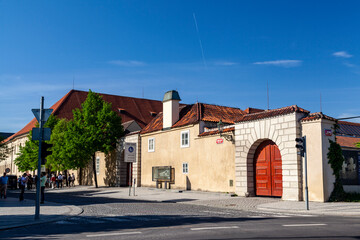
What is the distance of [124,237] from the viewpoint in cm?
908

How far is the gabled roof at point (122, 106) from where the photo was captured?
5519cm

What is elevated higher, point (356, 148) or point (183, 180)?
point (356, 148)

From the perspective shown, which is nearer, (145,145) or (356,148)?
(356,148)

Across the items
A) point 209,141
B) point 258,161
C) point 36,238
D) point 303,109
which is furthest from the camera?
point 209,141

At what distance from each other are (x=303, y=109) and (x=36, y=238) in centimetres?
1561

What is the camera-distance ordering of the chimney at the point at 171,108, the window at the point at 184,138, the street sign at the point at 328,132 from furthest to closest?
1. the chimney at the point at 171,108
2. the window at the point at 184,138
3. the street sign at the point at 328,132

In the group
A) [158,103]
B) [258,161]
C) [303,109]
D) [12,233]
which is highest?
[158,103]

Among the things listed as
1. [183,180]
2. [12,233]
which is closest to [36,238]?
[12,233]

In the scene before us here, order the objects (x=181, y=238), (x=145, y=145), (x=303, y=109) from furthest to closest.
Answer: (x=145, y=145), (x=303, y=109), (x=181, y=238)

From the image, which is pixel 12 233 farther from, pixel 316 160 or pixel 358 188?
pixel 358 188

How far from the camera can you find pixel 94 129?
120ft

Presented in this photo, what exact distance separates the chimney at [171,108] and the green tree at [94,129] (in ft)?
23.3

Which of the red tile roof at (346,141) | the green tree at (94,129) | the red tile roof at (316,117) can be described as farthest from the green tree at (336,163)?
the green tree at (94,129)

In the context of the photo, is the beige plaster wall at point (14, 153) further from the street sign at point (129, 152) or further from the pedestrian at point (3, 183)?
the street sign at point (129, 152)
